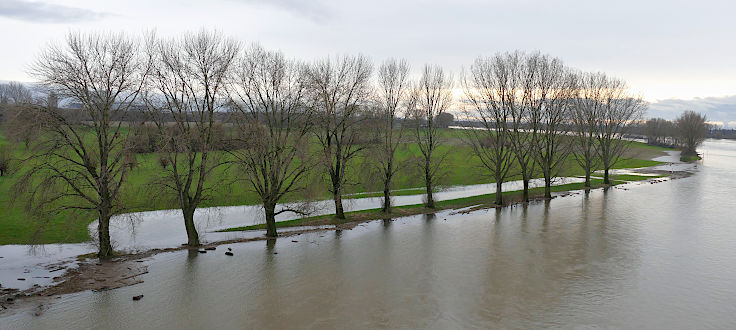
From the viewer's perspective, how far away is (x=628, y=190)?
58.4 metres

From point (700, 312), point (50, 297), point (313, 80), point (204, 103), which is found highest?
point (313, 80)

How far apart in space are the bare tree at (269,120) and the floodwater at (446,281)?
4907 millimetres

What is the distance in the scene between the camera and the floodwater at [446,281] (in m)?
19.2

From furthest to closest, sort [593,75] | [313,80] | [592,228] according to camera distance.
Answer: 1. [593,75]
2. [592,228]
3. [313,80]

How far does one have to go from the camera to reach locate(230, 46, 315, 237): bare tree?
102ft

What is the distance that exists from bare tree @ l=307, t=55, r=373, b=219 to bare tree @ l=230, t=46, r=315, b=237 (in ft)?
4.68

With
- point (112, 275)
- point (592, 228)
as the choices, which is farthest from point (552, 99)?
point (112, 275)

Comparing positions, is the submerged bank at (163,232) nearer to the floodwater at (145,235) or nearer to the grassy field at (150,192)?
the floodwater at (145,235)

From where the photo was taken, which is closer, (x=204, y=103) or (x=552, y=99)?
(x=204, y=103)

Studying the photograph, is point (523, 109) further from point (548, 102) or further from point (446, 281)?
point (446, 281)

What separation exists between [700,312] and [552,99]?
3383 cm

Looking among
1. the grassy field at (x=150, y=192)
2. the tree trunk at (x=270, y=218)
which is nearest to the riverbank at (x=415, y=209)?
the grassy field at (x=150, y=192)

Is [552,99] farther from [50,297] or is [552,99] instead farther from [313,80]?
[50,297]

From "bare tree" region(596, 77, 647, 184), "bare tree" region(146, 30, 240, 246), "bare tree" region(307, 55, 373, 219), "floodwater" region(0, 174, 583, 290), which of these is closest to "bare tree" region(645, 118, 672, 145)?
"bare tree" region(596, 77, 647, 184)
